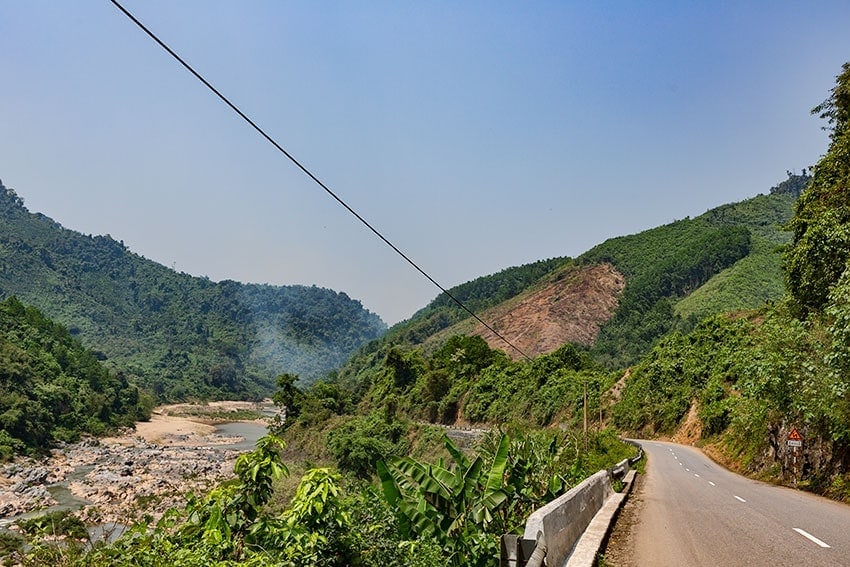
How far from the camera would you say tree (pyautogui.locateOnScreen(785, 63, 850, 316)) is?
19.4m

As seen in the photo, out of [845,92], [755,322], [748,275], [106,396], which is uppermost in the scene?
[748,275]

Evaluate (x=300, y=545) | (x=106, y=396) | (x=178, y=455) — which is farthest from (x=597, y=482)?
(x=106, y=396)

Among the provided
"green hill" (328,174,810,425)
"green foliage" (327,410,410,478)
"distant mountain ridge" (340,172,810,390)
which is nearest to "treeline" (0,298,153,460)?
"green foliage" (327,410,410,478)

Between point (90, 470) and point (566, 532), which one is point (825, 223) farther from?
point (90, 470)

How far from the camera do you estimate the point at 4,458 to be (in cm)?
4997

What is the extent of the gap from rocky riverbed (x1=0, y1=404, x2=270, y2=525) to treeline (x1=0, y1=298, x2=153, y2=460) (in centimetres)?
294

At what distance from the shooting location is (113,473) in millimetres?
50031

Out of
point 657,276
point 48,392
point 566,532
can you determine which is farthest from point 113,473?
point 657,276

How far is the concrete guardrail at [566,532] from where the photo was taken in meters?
5.15

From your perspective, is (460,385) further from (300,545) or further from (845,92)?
(300,545)

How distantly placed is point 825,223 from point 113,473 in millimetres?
54503

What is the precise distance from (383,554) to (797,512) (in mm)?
9055

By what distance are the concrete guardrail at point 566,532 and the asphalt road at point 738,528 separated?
2.16 feet

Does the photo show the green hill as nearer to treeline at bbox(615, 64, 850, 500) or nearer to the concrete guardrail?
treeline at bbox(615, 64, 850, 500)
